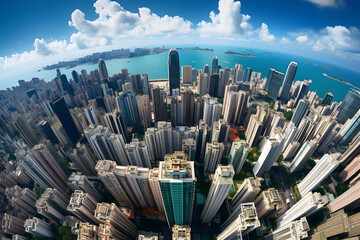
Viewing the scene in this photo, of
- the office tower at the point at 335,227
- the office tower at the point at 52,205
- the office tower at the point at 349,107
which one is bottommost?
the office tower at the point at 52,205

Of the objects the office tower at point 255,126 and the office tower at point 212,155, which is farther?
the office tower at point 255,126

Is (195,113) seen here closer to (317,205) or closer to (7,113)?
(317,205)

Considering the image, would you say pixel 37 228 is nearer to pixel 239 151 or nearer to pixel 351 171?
pixel 239 151

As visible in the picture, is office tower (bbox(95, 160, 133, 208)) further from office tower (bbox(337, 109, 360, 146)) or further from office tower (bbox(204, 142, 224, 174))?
office tower (bbox(337, 109, 360, 146))

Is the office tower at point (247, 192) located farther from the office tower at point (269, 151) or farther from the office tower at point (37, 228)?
the office tower at point (37, 228)

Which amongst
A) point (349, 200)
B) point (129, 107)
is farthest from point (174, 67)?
point (349, 200)

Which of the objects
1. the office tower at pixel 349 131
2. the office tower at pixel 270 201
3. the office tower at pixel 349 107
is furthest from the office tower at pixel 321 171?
the office tower at pixel 349 107

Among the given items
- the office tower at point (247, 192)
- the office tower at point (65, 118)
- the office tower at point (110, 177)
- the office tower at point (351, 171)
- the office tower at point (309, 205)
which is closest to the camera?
the office tower at point (309, 205)
